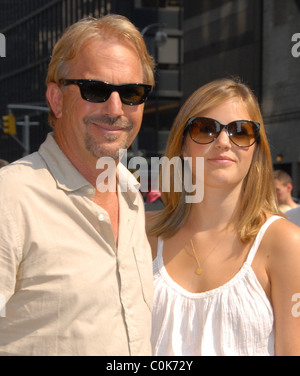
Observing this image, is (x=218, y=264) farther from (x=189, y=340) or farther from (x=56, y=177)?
(x=56, y=177)

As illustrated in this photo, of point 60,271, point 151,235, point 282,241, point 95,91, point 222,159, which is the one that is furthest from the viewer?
point 151,235

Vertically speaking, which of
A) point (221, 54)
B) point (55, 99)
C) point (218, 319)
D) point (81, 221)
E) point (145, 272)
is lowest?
point (218, 319)

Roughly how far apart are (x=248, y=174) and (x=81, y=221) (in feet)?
3.83

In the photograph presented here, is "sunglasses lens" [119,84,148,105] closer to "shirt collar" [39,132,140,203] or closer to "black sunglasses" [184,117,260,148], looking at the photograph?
"shirt collar" [39,132,140,203]

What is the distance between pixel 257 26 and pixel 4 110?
4058cm

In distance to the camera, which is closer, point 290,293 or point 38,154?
point 38,154

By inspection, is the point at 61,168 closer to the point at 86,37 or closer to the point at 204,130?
the point at 86,37

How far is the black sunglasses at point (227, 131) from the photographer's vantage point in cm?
280

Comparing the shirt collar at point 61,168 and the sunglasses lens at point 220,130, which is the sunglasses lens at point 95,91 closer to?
the shirt collar at point 61,168

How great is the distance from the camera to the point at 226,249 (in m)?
2.83

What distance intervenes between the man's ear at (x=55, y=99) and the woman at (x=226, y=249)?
2.53 feet

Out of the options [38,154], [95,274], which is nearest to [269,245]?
[95,274]

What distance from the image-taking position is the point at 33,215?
6.29 feet

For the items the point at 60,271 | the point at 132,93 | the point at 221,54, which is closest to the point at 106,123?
the point at 132,93
